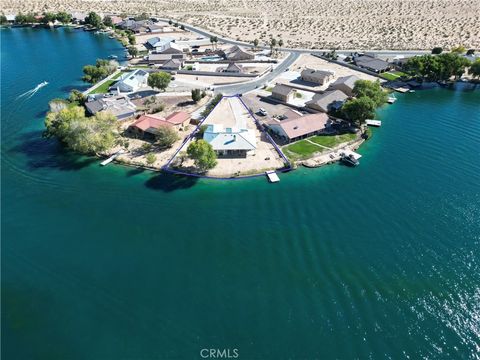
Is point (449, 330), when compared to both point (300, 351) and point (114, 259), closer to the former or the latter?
point (300, 351)

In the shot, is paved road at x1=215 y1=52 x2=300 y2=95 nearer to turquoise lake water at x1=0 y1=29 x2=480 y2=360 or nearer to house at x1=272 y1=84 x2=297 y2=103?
house at x1=272 y1=84 x2=297 y2=103

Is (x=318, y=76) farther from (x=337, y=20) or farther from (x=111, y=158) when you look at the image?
(x=337, y=20)

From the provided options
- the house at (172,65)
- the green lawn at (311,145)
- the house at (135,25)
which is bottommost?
the green lawn at (311,145)

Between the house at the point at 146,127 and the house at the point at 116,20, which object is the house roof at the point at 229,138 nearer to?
the house at the point at 146,127

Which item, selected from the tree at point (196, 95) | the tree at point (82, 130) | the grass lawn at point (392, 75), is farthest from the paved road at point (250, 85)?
A: the tree at point (82, 130)

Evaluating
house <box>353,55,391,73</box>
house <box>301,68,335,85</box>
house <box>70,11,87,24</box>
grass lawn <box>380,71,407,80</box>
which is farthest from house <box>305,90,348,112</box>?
house <box>70,11,87,24</box>
